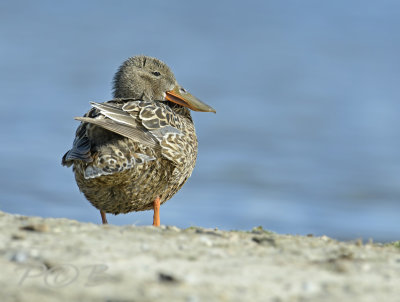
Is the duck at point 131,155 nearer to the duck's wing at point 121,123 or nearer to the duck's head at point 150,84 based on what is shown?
the duck's wing at point 121,123

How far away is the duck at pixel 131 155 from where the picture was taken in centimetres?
801

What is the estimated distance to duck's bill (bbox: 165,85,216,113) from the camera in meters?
10.5

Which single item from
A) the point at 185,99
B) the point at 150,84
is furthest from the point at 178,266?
the point at 150,84

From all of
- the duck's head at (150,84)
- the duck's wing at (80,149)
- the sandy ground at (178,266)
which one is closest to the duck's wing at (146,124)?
the duck's wing at (80,149)

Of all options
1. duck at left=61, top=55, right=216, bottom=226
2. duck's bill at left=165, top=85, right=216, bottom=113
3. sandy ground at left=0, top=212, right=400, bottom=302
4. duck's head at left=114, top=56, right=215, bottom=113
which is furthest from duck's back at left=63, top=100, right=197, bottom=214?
sandy ground at left=0, top=212, right=400, bottom=302

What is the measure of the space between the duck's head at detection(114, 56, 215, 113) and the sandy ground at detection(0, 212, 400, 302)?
15.3 feet

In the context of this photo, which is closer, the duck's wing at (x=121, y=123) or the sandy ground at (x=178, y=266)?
the sandy ground at (x=178, y=266)

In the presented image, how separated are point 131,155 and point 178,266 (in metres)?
3.50

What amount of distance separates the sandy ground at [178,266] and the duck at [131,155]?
192 centimetres

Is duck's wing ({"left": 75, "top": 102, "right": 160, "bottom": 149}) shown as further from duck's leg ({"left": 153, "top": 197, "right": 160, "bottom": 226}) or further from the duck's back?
duck's leg ({"left": 153, "top": 197, "right": 160, "bottom": 226})

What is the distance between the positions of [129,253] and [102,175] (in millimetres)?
3066

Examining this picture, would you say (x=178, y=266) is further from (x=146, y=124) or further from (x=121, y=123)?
(x=146, y=124)

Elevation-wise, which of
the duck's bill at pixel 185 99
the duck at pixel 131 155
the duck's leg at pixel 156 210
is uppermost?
the duck's bill at pixel 185 99

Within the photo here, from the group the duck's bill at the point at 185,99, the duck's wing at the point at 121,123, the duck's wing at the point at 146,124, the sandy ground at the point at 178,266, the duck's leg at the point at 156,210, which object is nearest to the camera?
the sandy ground at the point at 178,266
